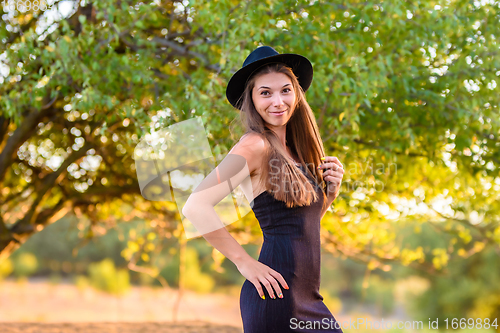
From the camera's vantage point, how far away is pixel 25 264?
26156 millimetres

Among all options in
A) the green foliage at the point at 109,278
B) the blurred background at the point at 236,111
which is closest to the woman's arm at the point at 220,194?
the blurred background at the point at 236,111

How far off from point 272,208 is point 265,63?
67 cm

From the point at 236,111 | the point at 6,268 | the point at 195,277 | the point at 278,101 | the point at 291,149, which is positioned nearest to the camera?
the point at 278,101

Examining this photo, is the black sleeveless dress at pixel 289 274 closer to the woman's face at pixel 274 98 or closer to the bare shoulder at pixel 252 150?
the bare shoulder at pixel 252 150

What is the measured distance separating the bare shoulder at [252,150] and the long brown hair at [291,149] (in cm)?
3

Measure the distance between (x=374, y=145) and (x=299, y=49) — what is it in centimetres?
121

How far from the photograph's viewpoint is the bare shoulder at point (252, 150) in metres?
1.70

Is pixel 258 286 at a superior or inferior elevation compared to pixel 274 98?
inferior

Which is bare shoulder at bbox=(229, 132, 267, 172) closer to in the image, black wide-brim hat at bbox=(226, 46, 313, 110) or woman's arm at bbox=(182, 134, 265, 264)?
woman's arm at bbox=(182, 134, 265, 264)

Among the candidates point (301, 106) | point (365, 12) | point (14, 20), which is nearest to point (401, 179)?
point (365, 12)

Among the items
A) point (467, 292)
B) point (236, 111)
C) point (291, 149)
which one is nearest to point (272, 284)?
point (291, 149)

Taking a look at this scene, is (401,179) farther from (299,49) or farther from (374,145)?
(299,49)

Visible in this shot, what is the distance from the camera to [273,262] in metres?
1.70

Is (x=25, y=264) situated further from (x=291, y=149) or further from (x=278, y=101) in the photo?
(x=278, y=101)
